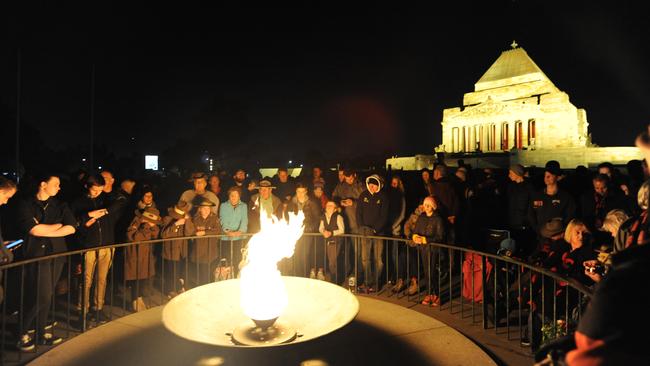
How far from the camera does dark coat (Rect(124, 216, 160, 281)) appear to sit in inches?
299

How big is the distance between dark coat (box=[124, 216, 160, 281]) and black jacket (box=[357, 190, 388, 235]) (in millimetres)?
4463

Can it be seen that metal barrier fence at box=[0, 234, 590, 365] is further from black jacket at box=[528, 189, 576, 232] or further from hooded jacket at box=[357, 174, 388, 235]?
black jacket at box=[528, 189, 576, 232]

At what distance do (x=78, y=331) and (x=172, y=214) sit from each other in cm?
284

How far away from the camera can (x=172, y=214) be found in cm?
841

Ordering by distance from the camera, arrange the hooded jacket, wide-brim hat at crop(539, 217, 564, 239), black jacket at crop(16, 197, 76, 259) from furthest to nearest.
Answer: the hooded jacket < wide-brim hat at crop(539, 217, 564, 239) < black jacket at crop(16, 197, 76, 259)

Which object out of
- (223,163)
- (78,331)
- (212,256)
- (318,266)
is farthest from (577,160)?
(223,163)

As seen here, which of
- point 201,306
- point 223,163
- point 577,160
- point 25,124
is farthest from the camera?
point 223,163

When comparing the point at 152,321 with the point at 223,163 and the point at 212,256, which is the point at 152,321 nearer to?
the point at 212,256

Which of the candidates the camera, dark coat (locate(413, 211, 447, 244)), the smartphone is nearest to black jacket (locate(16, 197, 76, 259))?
the smartphone

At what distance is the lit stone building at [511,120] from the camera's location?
4856cm

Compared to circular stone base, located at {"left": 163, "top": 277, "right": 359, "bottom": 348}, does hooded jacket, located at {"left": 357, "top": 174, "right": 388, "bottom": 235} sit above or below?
above

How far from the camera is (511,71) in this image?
63594 millimetres

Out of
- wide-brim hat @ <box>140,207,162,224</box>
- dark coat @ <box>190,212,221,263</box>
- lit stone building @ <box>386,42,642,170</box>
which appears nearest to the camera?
wide-brim hat @ <box>140,207,162,224</box>

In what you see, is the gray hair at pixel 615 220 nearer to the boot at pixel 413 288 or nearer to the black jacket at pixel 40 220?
the boot at pixel 413 288
